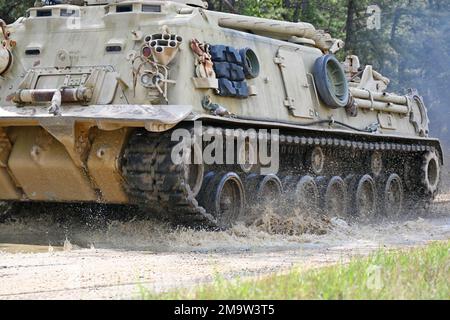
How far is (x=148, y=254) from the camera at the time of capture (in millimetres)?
10797

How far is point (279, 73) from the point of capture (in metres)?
15.1

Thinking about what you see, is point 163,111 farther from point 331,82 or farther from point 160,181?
point 331,82

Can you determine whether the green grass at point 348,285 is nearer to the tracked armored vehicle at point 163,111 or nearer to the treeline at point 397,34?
the tracked armored vehicle at point 163,111

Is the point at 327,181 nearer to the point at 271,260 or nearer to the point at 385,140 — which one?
the point at 385,140

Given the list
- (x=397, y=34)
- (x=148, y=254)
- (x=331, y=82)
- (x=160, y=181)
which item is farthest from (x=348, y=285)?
(x=397, y=34)

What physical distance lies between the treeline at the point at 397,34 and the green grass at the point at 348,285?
20.7m

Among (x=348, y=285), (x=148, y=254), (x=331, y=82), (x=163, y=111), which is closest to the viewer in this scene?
(x=348, y=285)

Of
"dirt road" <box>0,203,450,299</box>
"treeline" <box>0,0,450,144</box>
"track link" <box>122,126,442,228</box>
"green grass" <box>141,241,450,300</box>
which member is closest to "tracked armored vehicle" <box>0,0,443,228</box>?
"track link" <box>122,126,442,228</box>

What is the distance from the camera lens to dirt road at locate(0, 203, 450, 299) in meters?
8.18

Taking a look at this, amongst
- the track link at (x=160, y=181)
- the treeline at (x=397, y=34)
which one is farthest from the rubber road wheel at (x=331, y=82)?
the treeline at (x=397, y=34)

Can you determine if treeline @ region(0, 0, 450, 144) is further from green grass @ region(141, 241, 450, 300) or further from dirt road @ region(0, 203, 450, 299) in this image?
green grass @ region(141, 241, 450, 300)

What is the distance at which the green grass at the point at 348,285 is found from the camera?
6.55m

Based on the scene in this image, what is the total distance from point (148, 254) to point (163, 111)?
183 cm
